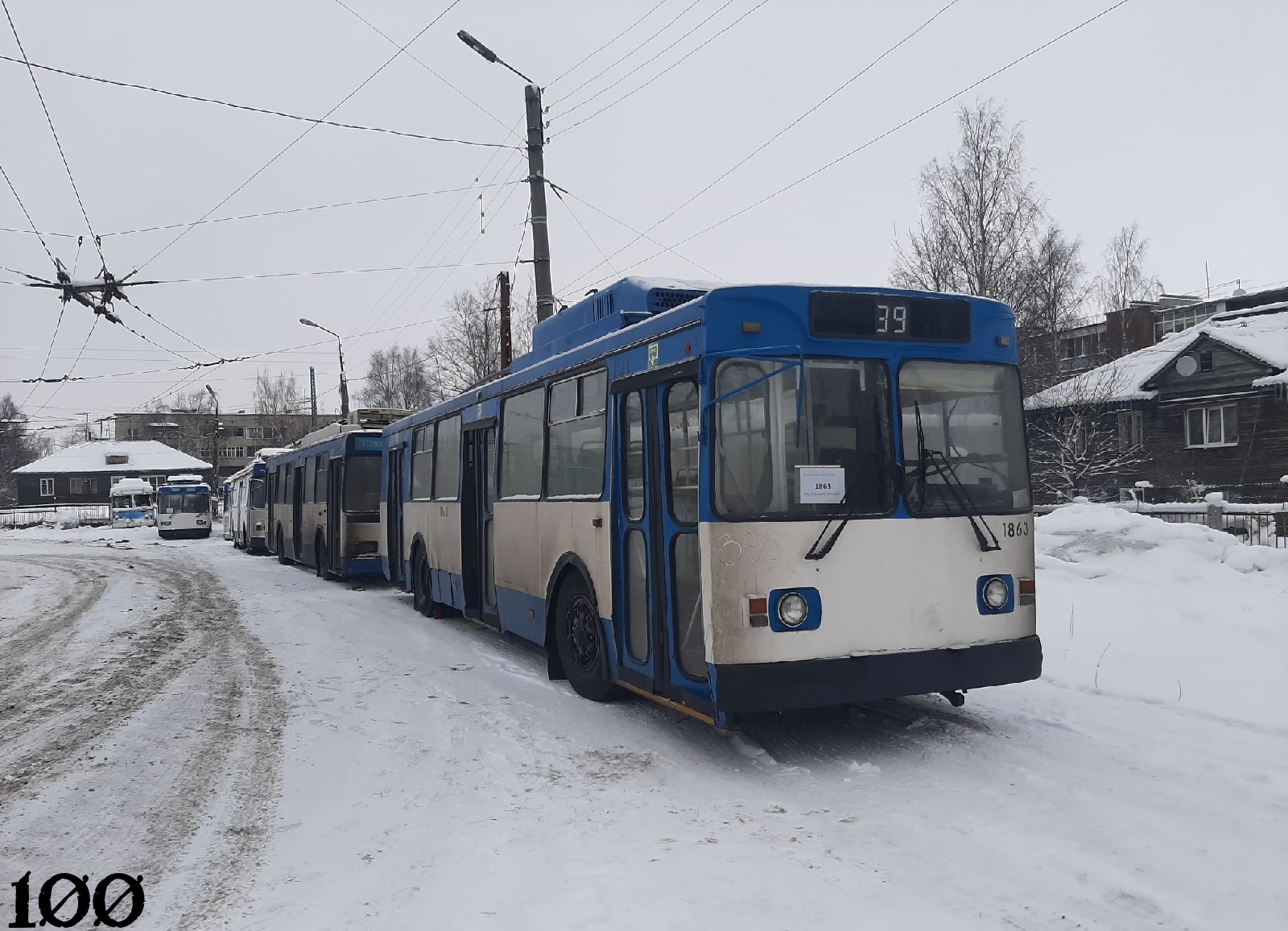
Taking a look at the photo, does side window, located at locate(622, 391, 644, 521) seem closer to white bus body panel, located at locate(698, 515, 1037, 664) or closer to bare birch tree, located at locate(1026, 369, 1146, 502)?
white bus body panel, located at locate(698, 515, 1037, 664)

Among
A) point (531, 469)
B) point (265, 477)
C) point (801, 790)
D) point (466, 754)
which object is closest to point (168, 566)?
point (265, 477)

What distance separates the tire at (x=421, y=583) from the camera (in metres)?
14.3

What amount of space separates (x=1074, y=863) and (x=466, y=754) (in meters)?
3.78

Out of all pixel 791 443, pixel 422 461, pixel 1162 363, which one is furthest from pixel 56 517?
pixel 791 443

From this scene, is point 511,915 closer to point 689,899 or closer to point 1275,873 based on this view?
point 689,899

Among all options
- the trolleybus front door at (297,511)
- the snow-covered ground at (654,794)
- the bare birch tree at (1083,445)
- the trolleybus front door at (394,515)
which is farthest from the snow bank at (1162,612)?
the trolleybus front door at (297,511)

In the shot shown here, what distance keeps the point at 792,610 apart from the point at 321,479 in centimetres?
1727

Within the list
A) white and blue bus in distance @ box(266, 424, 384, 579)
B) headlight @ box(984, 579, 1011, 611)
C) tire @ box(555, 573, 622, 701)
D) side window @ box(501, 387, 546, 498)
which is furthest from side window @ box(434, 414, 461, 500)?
headlight @ box(984, 579, 1011, 611)

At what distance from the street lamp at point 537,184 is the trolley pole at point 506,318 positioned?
5.78 m

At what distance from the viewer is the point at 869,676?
239 inches

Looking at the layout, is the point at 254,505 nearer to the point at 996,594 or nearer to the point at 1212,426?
the point at 996,594

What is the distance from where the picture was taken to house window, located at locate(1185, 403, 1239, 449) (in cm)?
3356

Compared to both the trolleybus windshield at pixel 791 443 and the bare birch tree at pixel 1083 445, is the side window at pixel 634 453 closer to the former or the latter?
the trolleybus windshield at pixel 791 443

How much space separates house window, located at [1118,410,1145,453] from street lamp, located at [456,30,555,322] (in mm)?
26208
